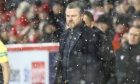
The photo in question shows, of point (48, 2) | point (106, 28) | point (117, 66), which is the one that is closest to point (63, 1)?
point (48, 2)

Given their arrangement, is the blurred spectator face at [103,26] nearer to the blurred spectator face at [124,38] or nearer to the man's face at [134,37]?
the blurred spectator face at [124,38]

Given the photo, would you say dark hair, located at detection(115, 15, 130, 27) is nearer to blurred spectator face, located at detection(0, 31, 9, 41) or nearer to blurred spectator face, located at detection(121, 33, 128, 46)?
blurred spectator face, located at detection(121, 33, 128, 46)

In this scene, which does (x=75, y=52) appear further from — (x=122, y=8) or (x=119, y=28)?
(x=122, y=8)

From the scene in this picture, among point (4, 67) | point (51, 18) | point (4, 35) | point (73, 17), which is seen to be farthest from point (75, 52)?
point (4, 35)

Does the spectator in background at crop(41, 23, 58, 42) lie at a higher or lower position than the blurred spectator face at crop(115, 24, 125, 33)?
lower

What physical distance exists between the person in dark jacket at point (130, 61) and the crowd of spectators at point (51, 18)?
13.8 inches

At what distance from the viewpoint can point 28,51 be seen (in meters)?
10.8

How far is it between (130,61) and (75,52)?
4.15 feet

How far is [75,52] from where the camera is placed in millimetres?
7656

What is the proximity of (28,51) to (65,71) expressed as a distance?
10.6 ft

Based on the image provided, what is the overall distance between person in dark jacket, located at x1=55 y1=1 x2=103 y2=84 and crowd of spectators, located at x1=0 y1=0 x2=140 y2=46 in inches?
34.6

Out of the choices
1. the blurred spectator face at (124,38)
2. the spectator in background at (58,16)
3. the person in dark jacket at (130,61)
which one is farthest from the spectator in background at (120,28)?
the spectator in background at (58,16)

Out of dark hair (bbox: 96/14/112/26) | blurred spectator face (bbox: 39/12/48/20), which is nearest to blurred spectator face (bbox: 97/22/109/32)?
dark hair (bbox: 96/14/112/26)

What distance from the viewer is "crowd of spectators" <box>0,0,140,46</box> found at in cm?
965
